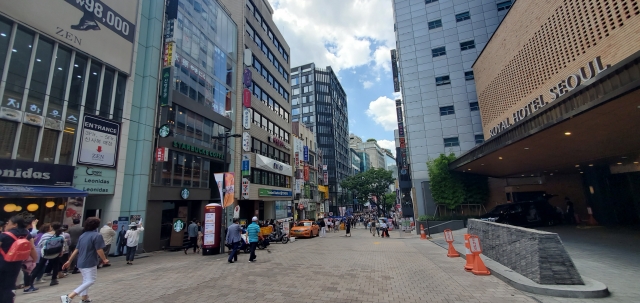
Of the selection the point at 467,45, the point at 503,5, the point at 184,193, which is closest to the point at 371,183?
the point at 467,45

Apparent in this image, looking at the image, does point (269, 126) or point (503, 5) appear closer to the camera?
point (269, 126)

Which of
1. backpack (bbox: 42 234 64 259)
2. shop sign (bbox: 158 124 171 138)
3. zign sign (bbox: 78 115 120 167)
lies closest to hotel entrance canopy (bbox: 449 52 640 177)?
backpack (bbox: 42 234 64 259)

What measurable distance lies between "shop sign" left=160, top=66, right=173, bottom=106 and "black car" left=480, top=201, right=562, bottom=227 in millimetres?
22122

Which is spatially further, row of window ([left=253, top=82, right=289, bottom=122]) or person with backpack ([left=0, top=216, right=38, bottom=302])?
row of window ([left=253, top=82, right=289, bottom=122])

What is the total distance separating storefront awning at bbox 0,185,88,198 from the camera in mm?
9984

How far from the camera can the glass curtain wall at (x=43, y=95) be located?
1109cm

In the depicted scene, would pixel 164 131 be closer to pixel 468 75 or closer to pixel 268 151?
pixel 268 151

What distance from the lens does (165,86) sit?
56.9ft

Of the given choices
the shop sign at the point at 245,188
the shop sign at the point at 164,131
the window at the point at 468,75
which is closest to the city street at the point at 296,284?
the shop sign at the point at 164,131

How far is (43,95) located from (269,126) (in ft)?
72.0

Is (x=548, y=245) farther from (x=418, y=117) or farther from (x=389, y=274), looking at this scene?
(x=418, y=117)

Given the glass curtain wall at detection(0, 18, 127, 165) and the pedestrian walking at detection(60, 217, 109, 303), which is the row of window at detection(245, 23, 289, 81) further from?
the pedestrian walking at detection(60, 217, 109, 303)

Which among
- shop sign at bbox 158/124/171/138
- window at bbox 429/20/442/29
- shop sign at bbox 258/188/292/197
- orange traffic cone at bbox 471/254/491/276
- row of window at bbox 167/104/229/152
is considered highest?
window at bbox 429/20/442/29

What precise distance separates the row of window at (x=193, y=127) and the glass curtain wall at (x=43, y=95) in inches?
164
